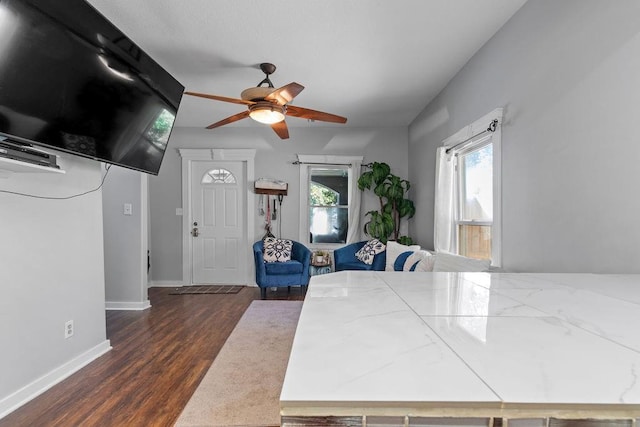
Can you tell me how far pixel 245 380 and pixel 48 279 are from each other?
1.42 m

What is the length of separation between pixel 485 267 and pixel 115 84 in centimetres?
260

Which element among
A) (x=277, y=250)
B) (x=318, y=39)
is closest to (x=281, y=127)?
(x=318, y=39)

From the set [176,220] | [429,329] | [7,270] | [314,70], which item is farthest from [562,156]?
[176,220]

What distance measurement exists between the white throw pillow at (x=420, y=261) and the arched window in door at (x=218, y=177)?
3094 millimetres

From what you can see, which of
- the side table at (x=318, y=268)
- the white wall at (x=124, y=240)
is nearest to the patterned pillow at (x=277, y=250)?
the side table at (x=318, y=268)

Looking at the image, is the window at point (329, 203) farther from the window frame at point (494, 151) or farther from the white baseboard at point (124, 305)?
the white baseboard at point (124, 305)

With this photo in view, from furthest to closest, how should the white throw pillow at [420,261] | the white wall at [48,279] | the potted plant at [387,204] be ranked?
1. the potted plant at [387,204]
2. the white throw pillow at [420,261]
3. the white wall at [48,279]

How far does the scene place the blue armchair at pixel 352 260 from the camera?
4234mm

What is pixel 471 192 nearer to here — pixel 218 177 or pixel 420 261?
pixel 420 261

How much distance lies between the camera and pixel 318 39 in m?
2.56

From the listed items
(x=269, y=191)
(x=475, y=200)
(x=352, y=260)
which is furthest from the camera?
(x=269, y=191)

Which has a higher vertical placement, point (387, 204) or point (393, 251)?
point (387, 204)

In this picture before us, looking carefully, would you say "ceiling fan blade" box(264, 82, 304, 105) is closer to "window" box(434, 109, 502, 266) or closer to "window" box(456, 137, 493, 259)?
"window" box(434, 109, 502, 266)

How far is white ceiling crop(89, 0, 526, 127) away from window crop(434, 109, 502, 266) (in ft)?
2.21
